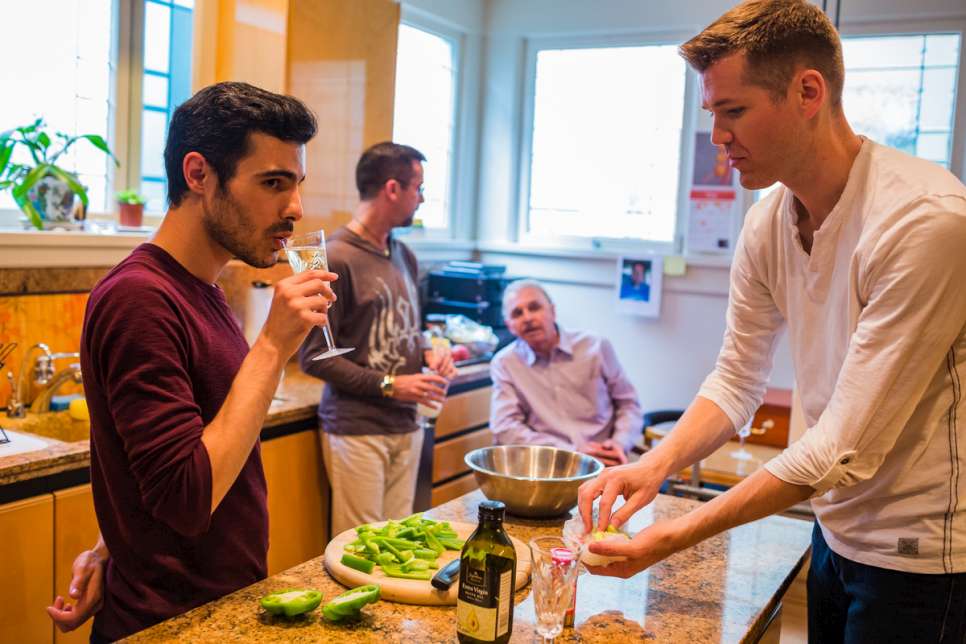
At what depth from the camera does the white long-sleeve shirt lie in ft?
4.21

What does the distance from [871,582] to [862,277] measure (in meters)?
0.49

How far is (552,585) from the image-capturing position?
1.28m

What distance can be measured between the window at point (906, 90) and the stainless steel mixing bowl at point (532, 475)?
3017 mm

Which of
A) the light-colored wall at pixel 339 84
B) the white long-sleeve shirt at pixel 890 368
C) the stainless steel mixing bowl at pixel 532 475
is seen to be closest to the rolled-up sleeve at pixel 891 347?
the white long-sleeve shirt at pixel 890 368

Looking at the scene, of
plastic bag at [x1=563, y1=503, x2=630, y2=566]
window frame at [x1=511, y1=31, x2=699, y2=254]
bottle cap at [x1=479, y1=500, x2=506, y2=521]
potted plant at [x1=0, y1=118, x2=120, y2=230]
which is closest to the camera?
bottle cap at [x1=479, y1=500, x2=506, y2=521]

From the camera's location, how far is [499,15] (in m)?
5.19

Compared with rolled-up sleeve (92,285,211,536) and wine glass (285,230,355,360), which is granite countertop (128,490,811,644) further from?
wine glass (285,230,355,360)

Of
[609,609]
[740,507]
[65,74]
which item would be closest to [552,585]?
[609,609]

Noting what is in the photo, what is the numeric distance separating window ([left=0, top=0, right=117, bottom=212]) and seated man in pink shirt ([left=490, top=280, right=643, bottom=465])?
1770 millimetres

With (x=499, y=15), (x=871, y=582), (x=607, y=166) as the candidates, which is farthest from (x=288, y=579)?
(x=499, y=15)

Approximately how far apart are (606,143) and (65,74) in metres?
2.80

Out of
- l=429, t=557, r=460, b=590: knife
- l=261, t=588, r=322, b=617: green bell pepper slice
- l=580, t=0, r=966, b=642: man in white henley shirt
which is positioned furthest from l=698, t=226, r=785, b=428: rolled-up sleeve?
l=261, t=588, r=322, b=617: green bell pepper slice

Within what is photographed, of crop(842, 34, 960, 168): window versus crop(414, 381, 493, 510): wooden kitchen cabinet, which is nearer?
crop(414, 381, 493, 510): wooden kitchen cabinet

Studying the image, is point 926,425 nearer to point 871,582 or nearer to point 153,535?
point 871,582
